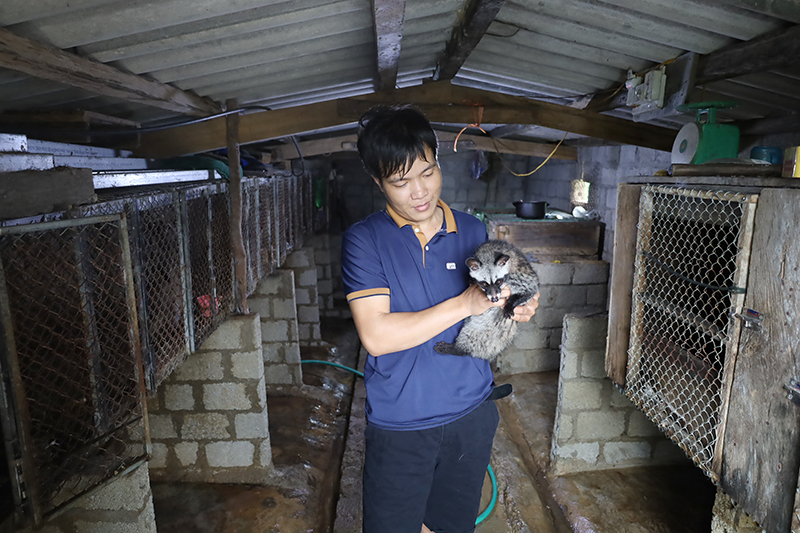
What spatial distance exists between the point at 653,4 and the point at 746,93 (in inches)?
67.3

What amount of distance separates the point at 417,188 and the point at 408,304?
19.6 inches

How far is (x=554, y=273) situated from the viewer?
6.28 meters

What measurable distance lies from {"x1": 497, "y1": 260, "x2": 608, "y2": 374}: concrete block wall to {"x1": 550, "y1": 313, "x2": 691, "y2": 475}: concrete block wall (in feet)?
5.75

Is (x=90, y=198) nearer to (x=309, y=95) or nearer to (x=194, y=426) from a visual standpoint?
(x=309, y=95)

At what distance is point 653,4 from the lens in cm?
271

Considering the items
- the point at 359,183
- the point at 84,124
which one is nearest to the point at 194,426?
the point at 84,124

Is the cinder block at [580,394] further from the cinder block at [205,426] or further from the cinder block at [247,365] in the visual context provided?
the cinder block at [205,426]

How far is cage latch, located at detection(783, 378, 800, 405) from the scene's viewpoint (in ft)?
6.08

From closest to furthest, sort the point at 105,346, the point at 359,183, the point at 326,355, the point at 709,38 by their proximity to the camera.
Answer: the point at 105,346 < the point at 709,38 < the point at 326,355 < the point at 359,183

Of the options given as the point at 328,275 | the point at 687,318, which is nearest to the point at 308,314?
the point at 328,275

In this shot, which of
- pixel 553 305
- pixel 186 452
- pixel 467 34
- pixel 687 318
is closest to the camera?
pixel 687 318

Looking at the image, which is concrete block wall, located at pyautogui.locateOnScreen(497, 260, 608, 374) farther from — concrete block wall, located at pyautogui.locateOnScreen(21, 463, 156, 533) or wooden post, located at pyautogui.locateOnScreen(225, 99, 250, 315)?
concrete block wall, located at pyautogui.locateOnScreen(21, 463, 156, 533)

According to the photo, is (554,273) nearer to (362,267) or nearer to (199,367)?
(199,367)

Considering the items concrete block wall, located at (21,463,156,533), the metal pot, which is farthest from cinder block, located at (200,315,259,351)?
the metal pot
